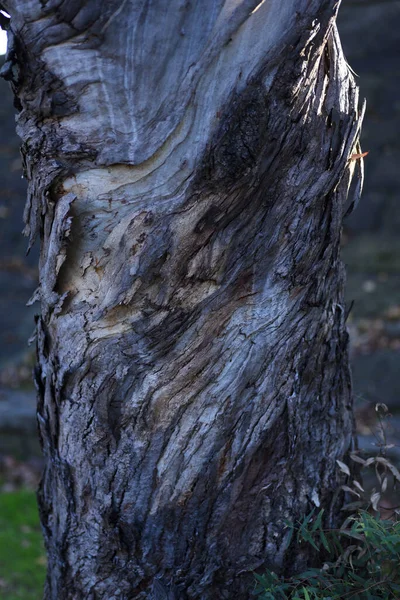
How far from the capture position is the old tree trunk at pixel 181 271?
1836 millimetres

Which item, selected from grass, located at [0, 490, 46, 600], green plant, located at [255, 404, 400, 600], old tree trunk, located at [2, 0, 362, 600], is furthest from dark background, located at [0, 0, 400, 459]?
old tree trunk, located at [2, 0, 362, 600]

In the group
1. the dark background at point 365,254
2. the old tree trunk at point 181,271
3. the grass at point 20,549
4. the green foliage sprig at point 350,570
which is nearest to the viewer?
the old tree trunk at point 181,271

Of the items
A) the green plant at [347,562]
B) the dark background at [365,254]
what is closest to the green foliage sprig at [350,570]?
the green plant at [347,562]

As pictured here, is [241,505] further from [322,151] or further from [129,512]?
[322,151]

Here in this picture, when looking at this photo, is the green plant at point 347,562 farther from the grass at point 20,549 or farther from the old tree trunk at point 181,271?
the grass at point 20,549

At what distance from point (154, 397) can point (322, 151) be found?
3.14ft

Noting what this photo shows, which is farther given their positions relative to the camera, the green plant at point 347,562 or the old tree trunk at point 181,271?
the green plant at point 347,562

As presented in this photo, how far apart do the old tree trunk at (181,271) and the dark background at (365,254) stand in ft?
13.3

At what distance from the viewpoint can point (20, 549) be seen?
193 inches

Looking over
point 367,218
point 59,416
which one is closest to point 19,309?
point 367,218

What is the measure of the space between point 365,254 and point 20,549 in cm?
585

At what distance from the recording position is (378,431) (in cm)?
246

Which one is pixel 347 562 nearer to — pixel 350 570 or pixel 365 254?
pixel 350 570

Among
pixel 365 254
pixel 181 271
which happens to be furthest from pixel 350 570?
pixel 365 254
